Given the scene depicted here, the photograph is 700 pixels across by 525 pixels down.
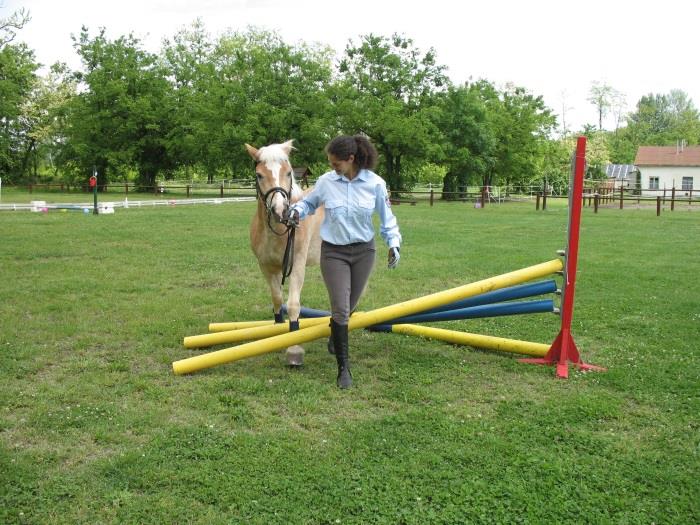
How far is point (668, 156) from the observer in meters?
63.3

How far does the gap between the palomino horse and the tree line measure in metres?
31.9

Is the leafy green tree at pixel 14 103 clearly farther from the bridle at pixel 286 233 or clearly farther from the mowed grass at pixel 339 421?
the bridle at pixel 286 233

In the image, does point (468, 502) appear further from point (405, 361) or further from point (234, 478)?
point (405, 361)

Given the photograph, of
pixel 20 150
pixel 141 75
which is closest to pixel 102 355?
pixel 141 75

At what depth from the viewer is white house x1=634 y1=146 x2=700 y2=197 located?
61.6 m

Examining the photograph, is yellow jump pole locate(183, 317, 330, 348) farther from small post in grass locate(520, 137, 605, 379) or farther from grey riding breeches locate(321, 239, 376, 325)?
small post in grass locate(520, 137, 605, 379)

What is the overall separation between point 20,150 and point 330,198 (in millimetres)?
57329

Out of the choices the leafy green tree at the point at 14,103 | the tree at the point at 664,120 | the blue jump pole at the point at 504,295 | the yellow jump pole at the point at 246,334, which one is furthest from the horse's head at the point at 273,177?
the tree at the point at 664,120

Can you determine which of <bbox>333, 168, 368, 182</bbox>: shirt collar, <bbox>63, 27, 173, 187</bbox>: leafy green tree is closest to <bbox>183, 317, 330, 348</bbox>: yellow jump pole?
<bbox>333, 168, 368, 182</bbox>: shirt collar

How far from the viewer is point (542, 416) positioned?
4410 millimetres

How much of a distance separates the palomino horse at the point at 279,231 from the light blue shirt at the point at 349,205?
1.19 ft

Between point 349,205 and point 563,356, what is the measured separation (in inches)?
95.6

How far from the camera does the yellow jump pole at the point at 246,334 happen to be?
595 centimetres

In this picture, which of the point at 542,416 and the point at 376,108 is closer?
the point at 542,416
